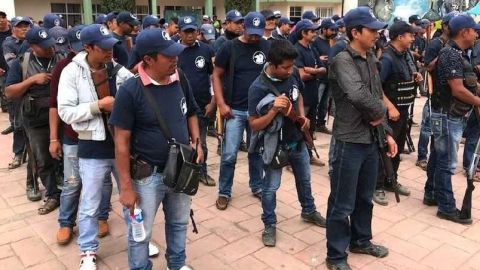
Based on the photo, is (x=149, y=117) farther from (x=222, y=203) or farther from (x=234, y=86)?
(x=222, y=203)

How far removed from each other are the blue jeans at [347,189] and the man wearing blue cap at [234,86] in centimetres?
126

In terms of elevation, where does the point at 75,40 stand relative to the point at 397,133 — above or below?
above

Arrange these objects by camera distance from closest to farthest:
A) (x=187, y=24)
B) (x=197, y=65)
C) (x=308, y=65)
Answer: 1. (x=187, y=24)
2. (x=197, y=65)
3. (x=308, y=65)

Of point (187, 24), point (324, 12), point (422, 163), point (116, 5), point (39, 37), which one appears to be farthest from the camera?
point (324, 12)

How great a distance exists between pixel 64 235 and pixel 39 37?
6.09 ft

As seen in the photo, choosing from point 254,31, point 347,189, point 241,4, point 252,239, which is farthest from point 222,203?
point 241,4

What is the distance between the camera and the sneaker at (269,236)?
3.75m

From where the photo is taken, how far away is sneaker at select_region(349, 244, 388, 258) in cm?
357

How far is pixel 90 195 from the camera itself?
3.29 meters

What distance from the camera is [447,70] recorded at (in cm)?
400

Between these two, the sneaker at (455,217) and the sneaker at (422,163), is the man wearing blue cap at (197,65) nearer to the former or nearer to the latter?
the sneaker at (455,217)

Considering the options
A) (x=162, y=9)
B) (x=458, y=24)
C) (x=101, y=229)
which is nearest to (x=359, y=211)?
(x=458, y=24)

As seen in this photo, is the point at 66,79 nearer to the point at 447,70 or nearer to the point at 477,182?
the point at 447,70

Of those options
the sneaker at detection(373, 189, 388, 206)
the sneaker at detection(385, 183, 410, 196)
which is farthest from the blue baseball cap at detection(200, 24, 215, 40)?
the sneaker at detection(373, 189, 388, 206)
